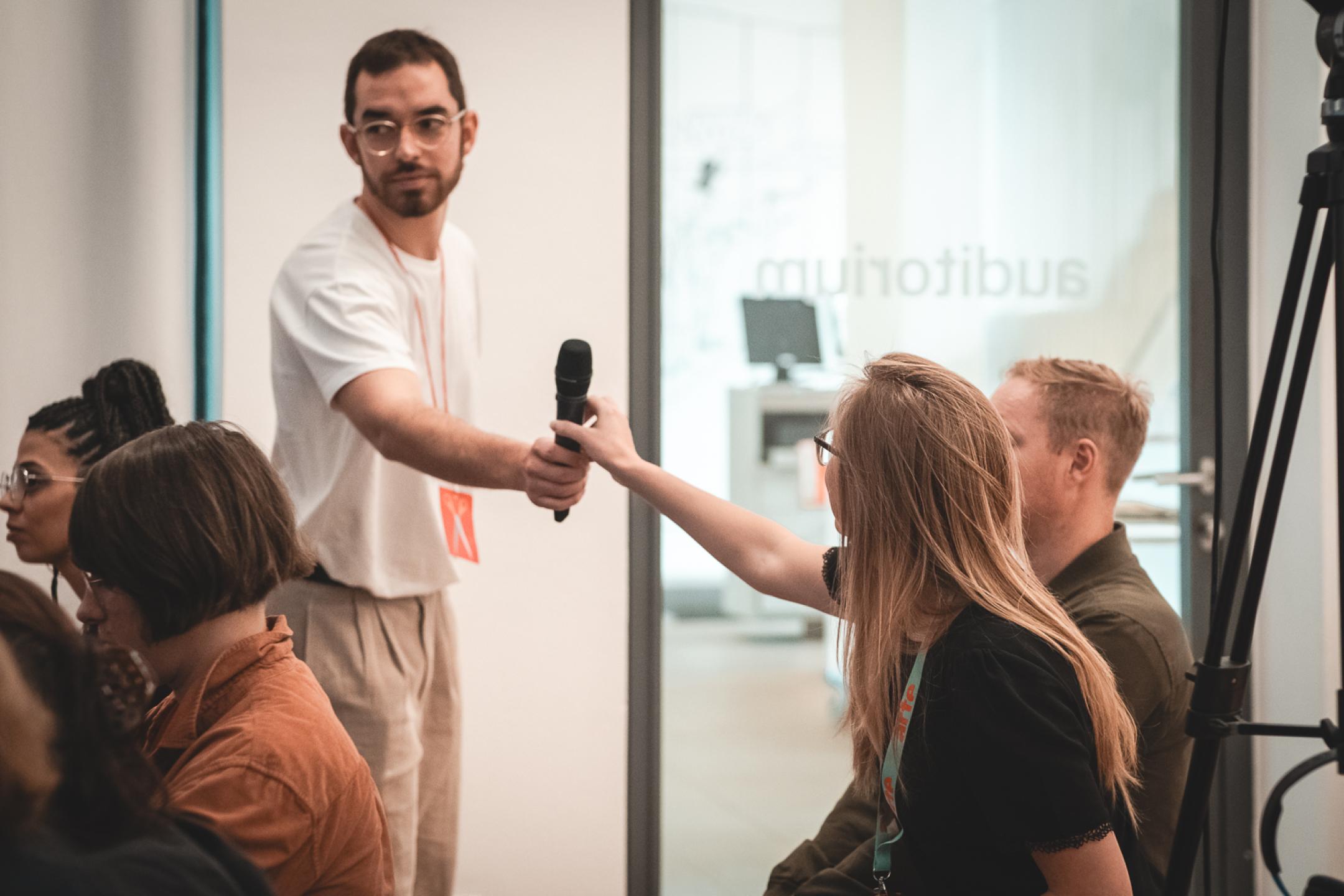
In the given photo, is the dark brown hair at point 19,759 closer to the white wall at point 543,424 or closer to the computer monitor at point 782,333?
the white wall at point 543,424

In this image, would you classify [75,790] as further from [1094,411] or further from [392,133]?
[392,133]

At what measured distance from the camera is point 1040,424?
1.89 m

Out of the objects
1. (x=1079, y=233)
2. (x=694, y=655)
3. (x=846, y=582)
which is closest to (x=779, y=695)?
(x=694, y=655)

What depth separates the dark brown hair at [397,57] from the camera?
2311 millimetres

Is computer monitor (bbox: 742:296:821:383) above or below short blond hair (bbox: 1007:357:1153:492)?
above

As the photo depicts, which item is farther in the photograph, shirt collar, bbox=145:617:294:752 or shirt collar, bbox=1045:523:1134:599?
shirt collar, bbox=1045:523:1134:599

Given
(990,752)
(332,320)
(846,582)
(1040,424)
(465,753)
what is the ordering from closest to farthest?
1. (990,752)
2. (846,582)
3. (1040,424)
4. (332,320)
5. (465,753)

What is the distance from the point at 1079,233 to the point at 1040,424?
1363 mm

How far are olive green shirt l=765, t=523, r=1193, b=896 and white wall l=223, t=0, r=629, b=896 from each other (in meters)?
1.03

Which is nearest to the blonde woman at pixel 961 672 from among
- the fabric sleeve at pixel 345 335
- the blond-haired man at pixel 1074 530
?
the blond-haired man at pixel 1074 530

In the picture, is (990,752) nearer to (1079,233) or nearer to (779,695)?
(779,695)

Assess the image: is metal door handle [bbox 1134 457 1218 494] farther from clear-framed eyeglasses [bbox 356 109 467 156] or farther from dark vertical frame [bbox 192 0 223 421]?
dark vertical frame [bbox 192 0 223 421]

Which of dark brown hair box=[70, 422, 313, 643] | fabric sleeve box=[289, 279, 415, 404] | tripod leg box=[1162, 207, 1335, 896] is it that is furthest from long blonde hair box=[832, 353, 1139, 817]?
fabric sleeve box=[289, 279, 415, 404]

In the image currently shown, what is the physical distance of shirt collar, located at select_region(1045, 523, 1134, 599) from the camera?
1.82 m
